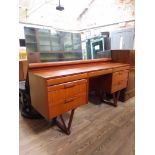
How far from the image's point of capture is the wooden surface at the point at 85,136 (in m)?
1.44

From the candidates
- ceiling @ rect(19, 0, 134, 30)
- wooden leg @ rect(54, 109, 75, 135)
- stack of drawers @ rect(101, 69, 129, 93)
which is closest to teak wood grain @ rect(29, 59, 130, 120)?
wooden leg @ rect(54, 109, 75, 135)

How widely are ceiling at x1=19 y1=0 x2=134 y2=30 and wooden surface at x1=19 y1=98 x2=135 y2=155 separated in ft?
11.9

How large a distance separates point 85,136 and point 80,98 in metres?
0.43

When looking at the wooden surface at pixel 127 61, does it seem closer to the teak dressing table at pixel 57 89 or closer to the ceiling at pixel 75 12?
the teak dressing table at pixel 57 89

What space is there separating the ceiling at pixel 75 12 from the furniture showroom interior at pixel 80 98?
0.12 feet

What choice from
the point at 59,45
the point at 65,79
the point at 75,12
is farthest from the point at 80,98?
the point at 75,12

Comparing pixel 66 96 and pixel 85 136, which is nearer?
pixel 66 96

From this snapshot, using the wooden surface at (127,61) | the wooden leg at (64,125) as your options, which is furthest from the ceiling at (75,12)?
the wooden leg at (64,125)

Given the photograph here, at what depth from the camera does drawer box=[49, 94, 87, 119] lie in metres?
1.42

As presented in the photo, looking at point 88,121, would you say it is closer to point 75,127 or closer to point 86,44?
point 75,127

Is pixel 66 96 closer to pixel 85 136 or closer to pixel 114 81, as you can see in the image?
pixel 85 136

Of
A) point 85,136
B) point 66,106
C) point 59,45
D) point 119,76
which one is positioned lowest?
point 85,136

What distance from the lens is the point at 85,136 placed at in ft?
5.46

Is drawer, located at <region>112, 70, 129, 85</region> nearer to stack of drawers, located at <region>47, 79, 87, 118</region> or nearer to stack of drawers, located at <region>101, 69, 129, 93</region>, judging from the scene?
stack of drawers, located at <region>101, 69, 129, 93</region>
